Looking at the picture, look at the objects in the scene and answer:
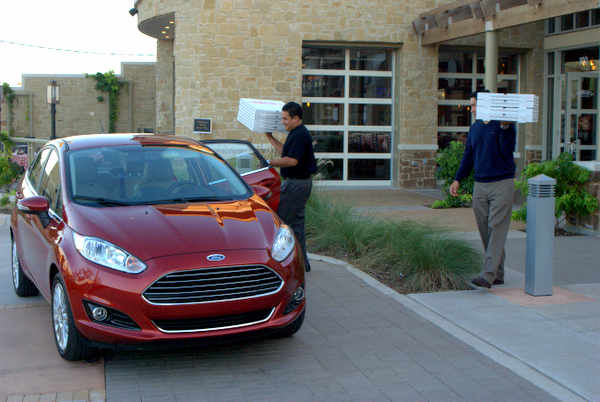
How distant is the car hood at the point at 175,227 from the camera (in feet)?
15.4

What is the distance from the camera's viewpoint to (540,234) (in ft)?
21.7

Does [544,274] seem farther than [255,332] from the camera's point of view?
Yes

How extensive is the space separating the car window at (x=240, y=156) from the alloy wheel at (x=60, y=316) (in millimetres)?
5213

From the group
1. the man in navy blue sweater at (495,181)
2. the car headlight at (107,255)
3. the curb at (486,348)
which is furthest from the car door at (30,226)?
the man in navy blue sweater at (495,181)

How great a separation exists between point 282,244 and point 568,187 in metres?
6.44

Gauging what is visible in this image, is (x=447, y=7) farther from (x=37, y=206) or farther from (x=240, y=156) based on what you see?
(x=37, y=206)

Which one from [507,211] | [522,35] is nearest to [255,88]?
[522,35]

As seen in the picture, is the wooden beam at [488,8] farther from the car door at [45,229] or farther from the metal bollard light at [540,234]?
the car door at [45,229]

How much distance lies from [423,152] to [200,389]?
14258 mm

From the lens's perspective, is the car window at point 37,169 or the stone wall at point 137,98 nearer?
the car window at point 37,169

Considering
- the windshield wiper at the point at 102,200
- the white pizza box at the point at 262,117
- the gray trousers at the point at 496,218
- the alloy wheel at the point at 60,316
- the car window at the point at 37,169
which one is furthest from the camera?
the white pizza box at the point at 262,117

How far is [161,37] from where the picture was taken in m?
21.2

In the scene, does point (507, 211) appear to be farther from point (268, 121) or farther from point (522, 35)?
point (522, 35)

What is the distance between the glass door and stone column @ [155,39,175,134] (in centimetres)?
1109
